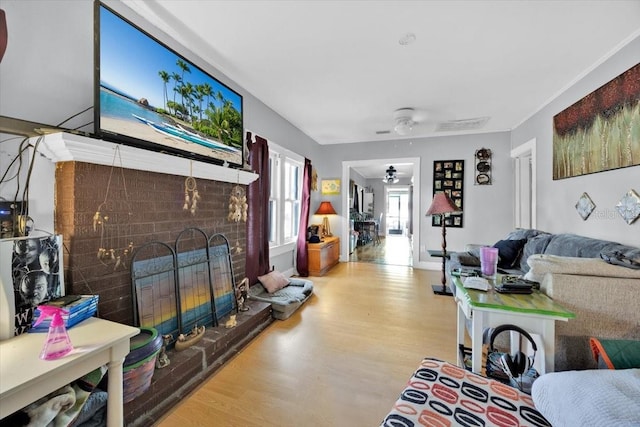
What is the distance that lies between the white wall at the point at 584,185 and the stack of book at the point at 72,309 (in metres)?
3.72

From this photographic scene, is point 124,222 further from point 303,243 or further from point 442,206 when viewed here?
point 442,206

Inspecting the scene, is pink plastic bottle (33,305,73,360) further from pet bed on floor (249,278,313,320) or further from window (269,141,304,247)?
window (269,141,304,247)

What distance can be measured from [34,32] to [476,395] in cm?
282

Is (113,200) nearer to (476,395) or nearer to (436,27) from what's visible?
(476,395)

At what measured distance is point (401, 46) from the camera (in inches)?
89.4

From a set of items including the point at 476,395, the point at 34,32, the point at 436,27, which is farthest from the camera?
the point at 436,27

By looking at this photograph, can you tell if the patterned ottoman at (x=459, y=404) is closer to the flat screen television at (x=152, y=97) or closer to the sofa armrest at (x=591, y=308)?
the sofa armrest at (x=591, y=308)

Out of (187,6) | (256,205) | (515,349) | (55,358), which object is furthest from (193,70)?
(515,349)

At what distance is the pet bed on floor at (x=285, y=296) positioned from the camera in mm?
2807

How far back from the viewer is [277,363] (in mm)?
2039

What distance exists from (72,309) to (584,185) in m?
4.21

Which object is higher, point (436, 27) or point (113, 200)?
point (436, 27)

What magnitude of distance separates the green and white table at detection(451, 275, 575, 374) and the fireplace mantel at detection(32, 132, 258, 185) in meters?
2.17

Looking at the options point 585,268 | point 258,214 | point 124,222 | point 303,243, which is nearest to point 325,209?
point 303,243
